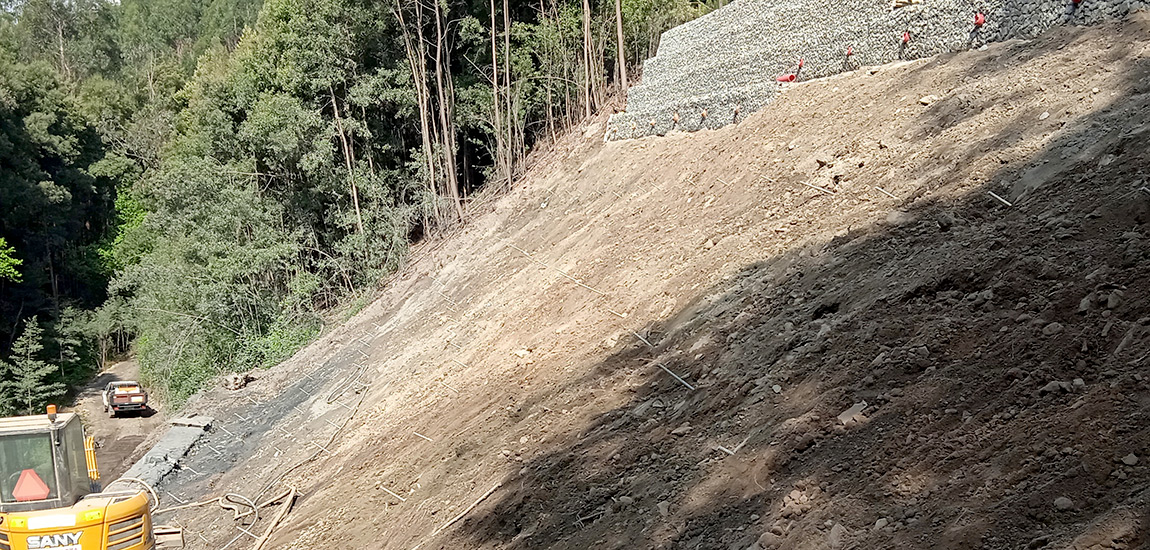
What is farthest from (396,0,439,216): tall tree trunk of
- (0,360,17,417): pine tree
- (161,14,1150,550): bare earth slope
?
(0,360,17,417): pine tree

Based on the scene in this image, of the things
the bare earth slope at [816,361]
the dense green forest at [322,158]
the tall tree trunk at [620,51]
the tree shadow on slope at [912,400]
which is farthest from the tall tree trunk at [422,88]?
the tree shadow on slope at [912,400]

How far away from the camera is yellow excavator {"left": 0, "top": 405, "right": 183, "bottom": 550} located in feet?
23.7

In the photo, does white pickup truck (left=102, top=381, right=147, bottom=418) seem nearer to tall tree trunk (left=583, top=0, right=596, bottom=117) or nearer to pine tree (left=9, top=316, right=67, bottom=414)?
pine tree (left=9, top=316, right=67, bottom=414)

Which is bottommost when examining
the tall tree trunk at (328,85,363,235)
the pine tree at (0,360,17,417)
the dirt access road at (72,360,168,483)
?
the dirt access road at (72,360,168,483)

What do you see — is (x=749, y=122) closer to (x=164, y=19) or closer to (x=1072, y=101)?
(x=1072, y=101)

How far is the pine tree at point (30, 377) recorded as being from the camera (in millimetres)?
31081

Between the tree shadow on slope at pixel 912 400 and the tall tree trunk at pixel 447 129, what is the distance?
1732cm

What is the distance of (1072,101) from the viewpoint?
8.40 metres

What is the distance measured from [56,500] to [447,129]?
20427 mm

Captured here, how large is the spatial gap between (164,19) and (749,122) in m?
81.0

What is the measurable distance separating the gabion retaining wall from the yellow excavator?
11441mm

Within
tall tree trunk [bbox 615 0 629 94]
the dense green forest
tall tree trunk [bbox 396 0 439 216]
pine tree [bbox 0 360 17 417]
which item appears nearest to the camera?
tall tree trunk [bbox 615 0 629 94]

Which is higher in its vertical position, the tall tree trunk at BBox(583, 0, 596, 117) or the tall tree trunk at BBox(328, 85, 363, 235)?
the tall tree trunk at BBox(583, 0, 596, 117)

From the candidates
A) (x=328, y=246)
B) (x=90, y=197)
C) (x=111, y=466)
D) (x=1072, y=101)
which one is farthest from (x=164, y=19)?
(x=1072, y=101)
